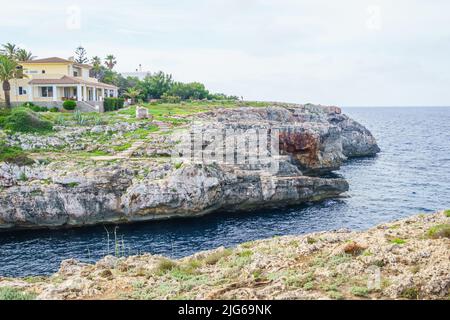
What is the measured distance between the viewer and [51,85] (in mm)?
73812

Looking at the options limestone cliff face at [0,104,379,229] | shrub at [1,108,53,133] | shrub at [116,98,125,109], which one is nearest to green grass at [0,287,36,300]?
limestone cliff face at [0,104,379,229]

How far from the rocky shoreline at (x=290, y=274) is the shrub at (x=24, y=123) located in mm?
40810

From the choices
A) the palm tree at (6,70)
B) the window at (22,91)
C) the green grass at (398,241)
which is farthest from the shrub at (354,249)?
the window at (22,91)

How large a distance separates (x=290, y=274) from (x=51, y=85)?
7028 centimetres

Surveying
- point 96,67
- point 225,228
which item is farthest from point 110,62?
point 225,228

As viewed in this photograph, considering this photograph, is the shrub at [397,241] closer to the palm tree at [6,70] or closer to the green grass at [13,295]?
the green grass at [13,295]

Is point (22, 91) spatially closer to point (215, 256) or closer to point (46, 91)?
point (46, 91)

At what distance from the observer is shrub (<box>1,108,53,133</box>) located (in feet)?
180

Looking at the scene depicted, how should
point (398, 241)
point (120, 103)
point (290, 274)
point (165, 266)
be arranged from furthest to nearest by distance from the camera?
1. point (120, 103)
2. point (165, 266)
3. point (398, 241)
4. point (290, 274)

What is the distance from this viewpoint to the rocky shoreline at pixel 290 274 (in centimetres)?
1270

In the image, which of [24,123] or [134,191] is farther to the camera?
[24,123]

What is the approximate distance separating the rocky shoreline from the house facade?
60.9 meters

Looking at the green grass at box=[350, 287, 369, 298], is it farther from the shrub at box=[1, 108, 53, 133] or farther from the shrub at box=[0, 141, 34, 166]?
the shrub at box=[1, 108, 53, 133]
